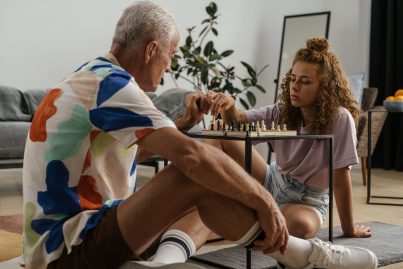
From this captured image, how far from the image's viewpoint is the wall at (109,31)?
15.9ft

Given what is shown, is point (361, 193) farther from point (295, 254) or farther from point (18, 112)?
point (18, 112)

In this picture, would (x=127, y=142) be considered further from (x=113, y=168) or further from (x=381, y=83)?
(x=381, y=83)

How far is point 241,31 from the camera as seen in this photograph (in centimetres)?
591

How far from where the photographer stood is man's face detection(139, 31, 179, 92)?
1.39 m

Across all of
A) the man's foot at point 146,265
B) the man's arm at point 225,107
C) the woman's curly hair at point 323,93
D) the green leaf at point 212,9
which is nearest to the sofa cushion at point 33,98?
the green leaf at point 212,9

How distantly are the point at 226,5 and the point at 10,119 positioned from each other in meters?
2.56

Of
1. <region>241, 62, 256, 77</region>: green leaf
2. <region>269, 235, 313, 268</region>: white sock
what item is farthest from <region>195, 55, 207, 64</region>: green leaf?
<region>269, 235, 313, 268</region>: white sock

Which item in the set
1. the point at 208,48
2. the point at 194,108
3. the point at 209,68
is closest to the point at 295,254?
the point at 194,108

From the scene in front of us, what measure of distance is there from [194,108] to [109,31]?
364cm

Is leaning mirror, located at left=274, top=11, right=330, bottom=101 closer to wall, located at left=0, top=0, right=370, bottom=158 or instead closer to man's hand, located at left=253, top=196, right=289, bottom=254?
wall, located at left=0, top=0, right=370, bottom=158

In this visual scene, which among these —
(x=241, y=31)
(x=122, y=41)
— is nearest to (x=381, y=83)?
(x=241, y=31)

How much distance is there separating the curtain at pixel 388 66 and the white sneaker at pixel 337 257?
357 centimetres

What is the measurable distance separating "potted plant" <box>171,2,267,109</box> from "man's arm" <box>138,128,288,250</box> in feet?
12.7

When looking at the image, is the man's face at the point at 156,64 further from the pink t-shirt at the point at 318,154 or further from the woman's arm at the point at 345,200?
the woman's arm at the point at 345,200
